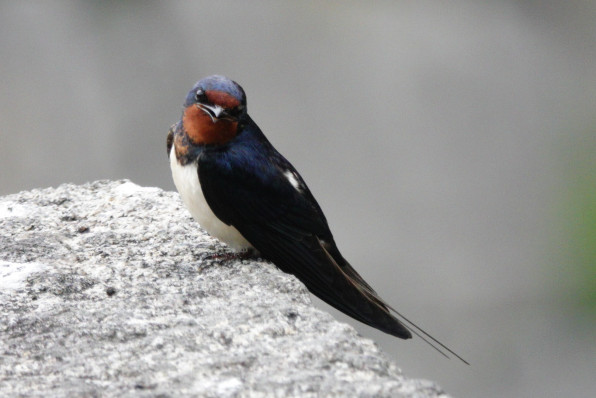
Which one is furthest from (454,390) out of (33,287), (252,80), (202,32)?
(33,287)

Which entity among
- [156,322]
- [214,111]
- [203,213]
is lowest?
[156,322]

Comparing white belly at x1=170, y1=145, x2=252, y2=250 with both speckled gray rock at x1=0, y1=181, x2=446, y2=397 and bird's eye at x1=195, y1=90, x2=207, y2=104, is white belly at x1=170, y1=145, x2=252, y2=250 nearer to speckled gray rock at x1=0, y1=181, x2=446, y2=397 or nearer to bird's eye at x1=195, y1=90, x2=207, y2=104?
speckled gray rock at x1=0, y1=181, x2=446, y2=397

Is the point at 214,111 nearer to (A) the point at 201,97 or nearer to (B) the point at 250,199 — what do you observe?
(A) the point at 201,97

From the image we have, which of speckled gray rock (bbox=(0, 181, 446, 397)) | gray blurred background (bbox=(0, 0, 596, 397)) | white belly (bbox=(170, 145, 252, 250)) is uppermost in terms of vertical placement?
gray blurred background (bbox=(0, 0, 596, 397))

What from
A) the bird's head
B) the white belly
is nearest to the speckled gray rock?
the white belly

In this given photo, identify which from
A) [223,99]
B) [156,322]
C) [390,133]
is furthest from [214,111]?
[390,133]
